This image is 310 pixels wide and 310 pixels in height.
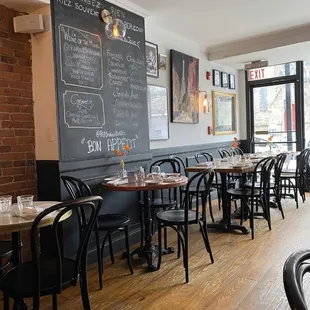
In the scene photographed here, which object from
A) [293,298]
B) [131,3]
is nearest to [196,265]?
[293,298]

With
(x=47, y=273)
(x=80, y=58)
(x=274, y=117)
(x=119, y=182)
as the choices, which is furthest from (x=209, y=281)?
(x=274, y=117)

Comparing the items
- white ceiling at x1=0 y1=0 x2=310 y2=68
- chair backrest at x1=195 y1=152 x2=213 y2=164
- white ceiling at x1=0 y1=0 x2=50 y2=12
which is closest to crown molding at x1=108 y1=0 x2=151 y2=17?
white ceiling at x1=0 y1=0 x2=310 y2=68

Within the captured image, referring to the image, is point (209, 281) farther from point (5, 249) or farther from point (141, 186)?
point (5, 249)

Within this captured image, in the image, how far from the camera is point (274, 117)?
22.0 ft

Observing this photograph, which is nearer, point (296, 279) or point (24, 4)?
point (296, 279)

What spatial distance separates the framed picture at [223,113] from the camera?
6.05 m

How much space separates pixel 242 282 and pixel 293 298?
207cm

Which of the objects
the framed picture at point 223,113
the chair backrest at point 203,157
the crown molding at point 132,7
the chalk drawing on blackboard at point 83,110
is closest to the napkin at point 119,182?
the chalk drawing on blackboard at point 83,110

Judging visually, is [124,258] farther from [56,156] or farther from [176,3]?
[176,3]

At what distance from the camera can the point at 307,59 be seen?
19.9ft

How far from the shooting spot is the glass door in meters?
6.46

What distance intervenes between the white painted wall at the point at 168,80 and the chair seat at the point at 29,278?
2.69m

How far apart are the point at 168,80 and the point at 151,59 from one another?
50 centimetres

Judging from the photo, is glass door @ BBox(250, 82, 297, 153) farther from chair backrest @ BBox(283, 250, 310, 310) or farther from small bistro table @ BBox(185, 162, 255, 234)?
chair backrest @ BBox(283, 250, 310, 310)
